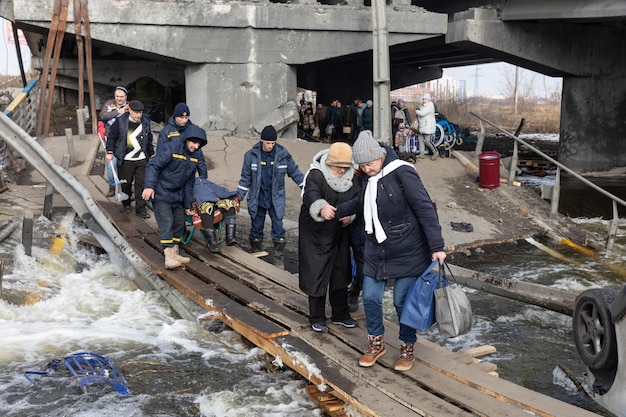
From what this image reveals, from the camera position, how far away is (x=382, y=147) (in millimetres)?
5051

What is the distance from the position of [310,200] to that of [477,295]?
14.8 feet

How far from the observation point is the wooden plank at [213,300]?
6.10 meters

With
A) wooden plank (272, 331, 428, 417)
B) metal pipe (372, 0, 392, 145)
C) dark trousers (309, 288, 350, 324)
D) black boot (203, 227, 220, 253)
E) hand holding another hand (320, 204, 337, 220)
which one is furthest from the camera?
metal pipe (372, 0, 392, 145)

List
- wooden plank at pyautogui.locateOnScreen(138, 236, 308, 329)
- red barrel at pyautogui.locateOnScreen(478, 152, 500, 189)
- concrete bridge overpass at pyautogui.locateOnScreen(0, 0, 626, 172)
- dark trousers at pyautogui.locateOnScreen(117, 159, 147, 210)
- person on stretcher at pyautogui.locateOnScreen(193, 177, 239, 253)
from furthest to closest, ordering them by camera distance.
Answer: concrete bridge overpass at pyautogui.locateOnScreen(0, 0, 626, 172)
red barrel at pyautogui.locateOnScreen(478, 152, 500, 189)
dark trousers at pyautogui.locateOnScreen(117, 159, 147, 210)
person on stretcher at pyautogui.locateOnScreen(193, 177, 239, 253)
wooden plank at pyautogui.locateOnScreen(138, 236, 308, 329)

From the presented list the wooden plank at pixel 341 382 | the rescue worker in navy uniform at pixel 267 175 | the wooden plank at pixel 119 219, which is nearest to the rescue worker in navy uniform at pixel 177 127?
the rescue worker in navy uniform at pixel 267 175

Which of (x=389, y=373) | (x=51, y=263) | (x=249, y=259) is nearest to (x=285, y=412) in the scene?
(x=389, y=373)

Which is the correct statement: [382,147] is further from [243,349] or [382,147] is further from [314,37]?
[314,37]

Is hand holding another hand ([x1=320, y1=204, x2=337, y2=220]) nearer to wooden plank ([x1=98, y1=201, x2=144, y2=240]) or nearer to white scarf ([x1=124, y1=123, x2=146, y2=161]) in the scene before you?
wooden plank ([x1=98, y1=201, x2=144, y2=240])

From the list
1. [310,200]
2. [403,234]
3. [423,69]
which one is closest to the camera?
[403,234]

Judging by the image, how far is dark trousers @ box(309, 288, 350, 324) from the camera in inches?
233

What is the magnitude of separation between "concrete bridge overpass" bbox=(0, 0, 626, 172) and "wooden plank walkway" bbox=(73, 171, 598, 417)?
1089 cm

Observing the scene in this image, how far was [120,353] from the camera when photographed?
6047mm

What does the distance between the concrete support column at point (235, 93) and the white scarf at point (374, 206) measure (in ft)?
45.0

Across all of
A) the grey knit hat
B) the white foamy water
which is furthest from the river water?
the grey knit hat
